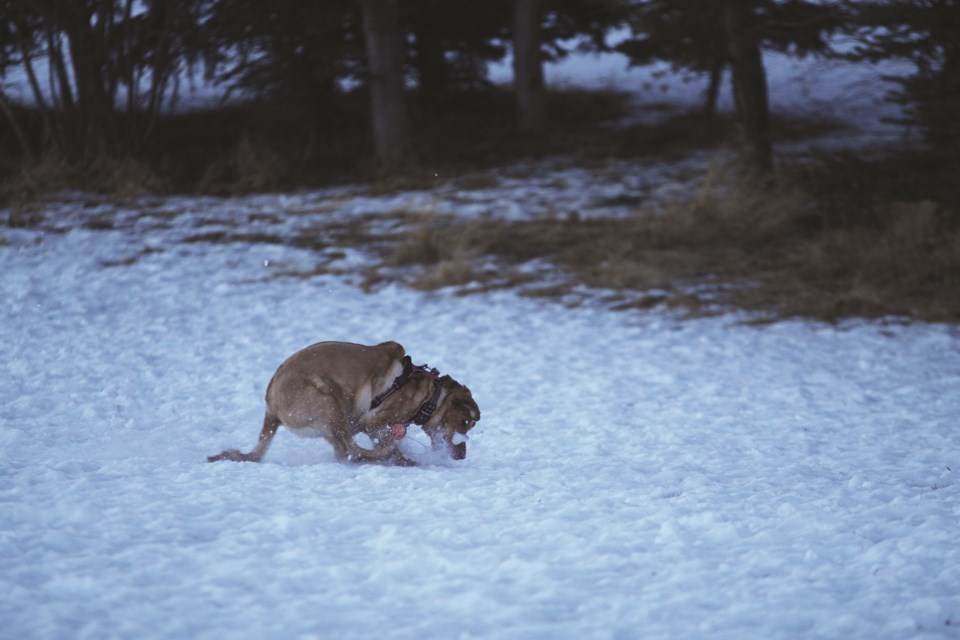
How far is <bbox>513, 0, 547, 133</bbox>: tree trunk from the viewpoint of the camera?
20547 millimetres

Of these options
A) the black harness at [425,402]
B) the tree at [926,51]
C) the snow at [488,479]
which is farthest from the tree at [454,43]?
the black harness at [425,402]

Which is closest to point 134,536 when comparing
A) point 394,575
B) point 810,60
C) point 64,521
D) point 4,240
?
point 64,521

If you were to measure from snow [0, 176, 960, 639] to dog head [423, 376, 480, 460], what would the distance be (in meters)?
0.16

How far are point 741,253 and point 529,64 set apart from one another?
10097 mm

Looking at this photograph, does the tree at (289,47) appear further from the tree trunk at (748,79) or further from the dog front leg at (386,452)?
the dog front leg at (386,452)

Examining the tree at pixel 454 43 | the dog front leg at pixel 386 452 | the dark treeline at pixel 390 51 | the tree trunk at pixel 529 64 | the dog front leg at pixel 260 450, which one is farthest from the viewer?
the tree at pixel 454 43

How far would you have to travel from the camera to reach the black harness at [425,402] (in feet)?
18.1

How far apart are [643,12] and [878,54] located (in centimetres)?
380

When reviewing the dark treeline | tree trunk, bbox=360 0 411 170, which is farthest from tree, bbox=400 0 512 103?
tree trunk, bbox=360 0 411 170

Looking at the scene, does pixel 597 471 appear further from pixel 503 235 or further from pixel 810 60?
pixel 810 60

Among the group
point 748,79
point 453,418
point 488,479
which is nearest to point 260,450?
point 453,418

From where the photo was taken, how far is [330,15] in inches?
704

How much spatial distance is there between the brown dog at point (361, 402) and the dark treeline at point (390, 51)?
30.9ft

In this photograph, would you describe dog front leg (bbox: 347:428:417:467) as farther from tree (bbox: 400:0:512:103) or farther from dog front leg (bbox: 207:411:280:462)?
tree (bbox: 400:0:512:103)
